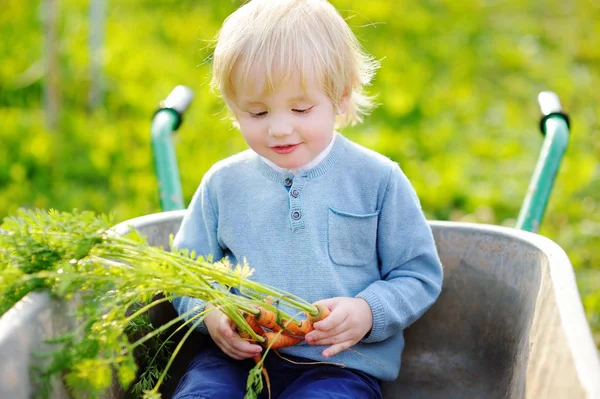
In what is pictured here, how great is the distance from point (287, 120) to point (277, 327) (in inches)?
16.2

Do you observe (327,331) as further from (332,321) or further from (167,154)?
(167,154)

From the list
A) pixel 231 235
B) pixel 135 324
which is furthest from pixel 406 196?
pixel 135 324

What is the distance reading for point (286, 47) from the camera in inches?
62.7

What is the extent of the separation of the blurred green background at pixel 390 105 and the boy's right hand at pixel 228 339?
1425 mm

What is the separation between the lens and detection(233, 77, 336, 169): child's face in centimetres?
161

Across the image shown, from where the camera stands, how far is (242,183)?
1.81 m

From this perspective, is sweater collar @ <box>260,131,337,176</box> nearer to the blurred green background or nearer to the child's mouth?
the child's mouth

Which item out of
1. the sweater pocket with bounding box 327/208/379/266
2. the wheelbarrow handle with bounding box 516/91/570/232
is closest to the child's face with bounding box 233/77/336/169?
the sweater pocket with bounding box 327/208/379/266

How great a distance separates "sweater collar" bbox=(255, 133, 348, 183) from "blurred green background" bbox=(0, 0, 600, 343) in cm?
117

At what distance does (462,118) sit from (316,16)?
2928mm

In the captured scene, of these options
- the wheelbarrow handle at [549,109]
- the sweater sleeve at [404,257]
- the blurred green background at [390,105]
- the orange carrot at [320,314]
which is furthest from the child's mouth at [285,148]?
the blurred green background at [390,105]

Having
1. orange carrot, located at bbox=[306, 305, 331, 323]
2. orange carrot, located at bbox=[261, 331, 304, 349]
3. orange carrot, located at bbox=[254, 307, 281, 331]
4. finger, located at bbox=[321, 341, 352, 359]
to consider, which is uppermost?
orange carrot, located at bbox=[254, 307, 281, 331]

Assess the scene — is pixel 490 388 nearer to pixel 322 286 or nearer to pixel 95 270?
pixel 322 286

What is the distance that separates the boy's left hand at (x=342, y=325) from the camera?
1.55 meters
